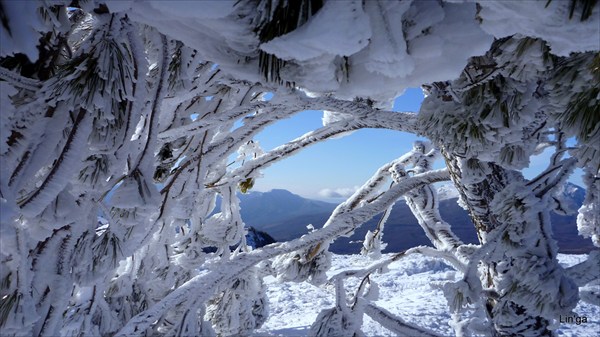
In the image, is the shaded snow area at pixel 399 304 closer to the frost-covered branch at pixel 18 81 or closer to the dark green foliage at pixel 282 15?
the dark green foliage at pixel 282 15

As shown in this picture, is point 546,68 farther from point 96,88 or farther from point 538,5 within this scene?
point 96,88

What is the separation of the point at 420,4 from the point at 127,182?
3.49 feet

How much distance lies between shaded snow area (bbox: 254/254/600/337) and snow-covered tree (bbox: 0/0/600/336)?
9.04 feet

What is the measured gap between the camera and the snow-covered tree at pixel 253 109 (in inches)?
28.5

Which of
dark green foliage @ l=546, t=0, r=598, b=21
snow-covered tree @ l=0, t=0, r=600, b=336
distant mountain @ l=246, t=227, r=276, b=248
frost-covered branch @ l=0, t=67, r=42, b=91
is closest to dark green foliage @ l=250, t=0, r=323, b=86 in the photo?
snow-covered tree @ l=0, t=0, r=600, b=336

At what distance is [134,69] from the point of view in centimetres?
109

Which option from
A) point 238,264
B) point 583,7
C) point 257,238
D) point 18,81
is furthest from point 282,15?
point 257,238

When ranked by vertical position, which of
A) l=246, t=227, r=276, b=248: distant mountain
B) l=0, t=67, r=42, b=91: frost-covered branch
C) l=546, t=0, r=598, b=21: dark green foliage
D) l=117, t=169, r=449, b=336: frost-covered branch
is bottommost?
l=246, t=227, r=276, b=248: distant mountain

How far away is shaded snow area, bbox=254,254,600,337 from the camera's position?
5.98 meters

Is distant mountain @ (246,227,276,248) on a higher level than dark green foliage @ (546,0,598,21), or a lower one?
lower

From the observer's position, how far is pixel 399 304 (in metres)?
7.12

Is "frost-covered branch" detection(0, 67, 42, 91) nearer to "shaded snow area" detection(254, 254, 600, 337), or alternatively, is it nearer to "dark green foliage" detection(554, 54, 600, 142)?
"dark green foliage" detection(554, 54, 600, 142)

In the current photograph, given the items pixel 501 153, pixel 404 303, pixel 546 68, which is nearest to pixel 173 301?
pixel 501 153

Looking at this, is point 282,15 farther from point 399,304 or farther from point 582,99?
point 399,304
